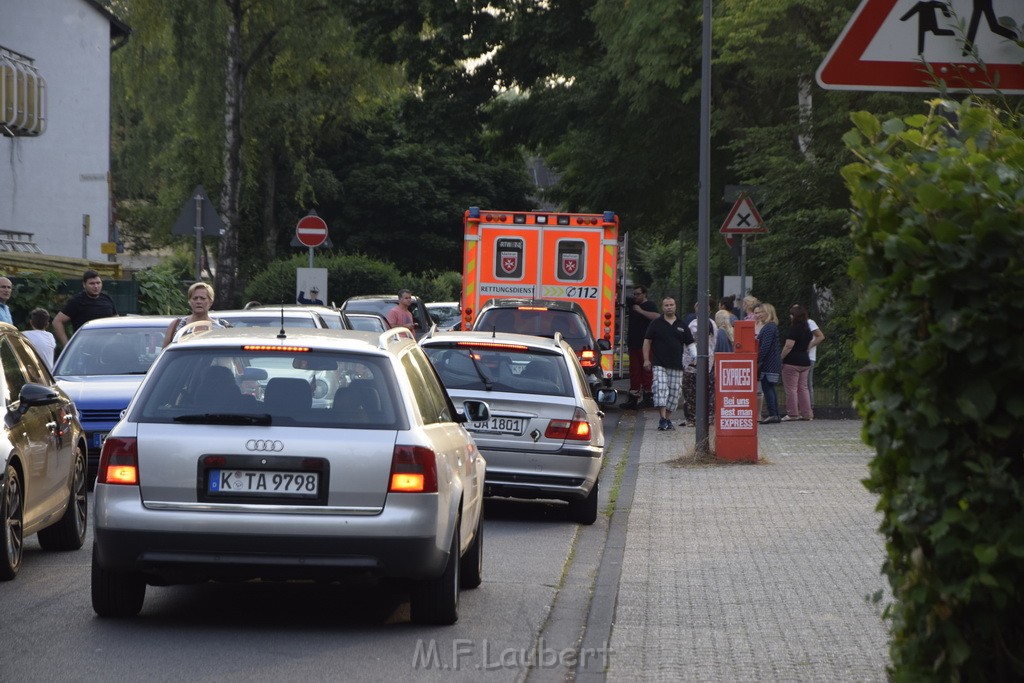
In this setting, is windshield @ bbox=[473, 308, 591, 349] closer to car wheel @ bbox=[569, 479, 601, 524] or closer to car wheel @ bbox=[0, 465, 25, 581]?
car wheel @ bbox=[569, 479, 601, 524]

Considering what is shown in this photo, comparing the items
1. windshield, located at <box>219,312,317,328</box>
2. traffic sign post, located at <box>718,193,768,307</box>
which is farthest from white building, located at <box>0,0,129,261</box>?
traffic sign post, located at <box>718,193,768,307</box>

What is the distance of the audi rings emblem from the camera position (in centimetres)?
739

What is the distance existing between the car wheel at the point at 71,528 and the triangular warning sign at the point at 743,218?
11425 millimetres

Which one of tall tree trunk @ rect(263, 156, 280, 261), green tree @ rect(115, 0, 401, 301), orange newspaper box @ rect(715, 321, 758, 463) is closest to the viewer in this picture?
orange newspaper box @ rect(715, 321, 758, 463)

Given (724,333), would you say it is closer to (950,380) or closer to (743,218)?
(743,218)

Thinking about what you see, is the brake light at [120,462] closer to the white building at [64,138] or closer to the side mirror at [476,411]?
the side mirror at [476,411]

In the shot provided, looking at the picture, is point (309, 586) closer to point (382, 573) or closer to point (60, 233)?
point (382, 573)

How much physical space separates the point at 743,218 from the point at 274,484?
1404 centimetres

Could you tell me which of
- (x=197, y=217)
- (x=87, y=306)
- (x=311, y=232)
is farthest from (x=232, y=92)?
(x=87, y=306)

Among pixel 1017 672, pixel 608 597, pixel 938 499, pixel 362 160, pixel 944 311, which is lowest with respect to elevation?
pixel 608 597

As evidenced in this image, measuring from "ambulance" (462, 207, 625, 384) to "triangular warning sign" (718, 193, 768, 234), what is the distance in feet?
16.5

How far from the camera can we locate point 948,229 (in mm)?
4074

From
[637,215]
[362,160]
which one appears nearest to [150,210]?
[362,160]

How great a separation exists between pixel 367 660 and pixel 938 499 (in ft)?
11.8
